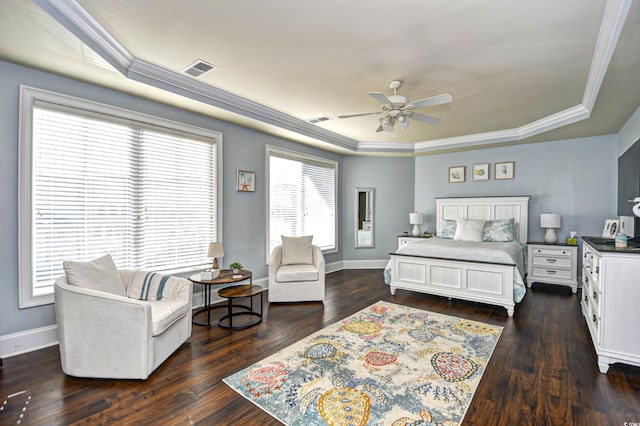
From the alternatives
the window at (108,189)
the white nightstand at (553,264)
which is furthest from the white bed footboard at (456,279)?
the window at (108,189)

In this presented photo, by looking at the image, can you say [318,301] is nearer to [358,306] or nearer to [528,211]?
[358,306]

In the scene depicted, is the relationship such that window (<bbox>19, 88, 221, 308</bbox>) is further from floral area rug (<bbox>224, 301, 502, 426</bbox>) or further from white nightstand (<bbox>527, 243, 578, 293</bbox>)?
white nightstand (<bbox>527, 243, 578, 293</bbox>)

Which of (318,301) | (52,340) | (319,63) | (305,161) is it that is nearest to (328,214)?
(305,161)

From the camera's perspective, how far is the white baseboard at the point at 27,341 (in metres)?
2.71

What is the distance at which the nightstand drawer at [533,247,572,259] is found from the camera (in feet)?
16.7

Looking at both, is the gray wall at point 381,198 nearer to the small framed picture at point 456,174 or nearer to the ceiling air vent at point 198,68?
the small framed picture at point 456,174

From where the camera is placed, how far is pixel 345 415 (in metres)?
1.96

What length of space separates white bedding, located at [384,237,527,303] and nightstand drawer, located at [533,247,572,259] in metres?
0.36

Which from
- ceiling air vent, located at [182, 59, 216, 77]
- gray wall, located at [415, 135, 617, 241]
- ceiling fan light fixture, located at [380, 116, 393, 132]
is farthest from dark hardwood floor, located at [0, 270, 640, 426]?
ceiling air vent, located at [182, 59, 216, 77]

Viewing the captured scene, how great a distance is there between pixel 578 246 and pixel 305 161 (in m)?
5.01

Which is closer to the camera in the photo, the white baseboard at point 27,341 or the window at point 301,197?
the white baseboard at point 27,341

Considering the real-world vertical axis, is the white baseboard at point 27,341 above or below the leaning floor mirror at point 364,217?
below

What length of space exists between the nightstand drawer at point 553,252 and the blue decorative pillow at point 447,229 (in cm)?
135

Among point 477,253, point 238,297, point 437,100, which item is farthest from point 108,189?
point 477,253
